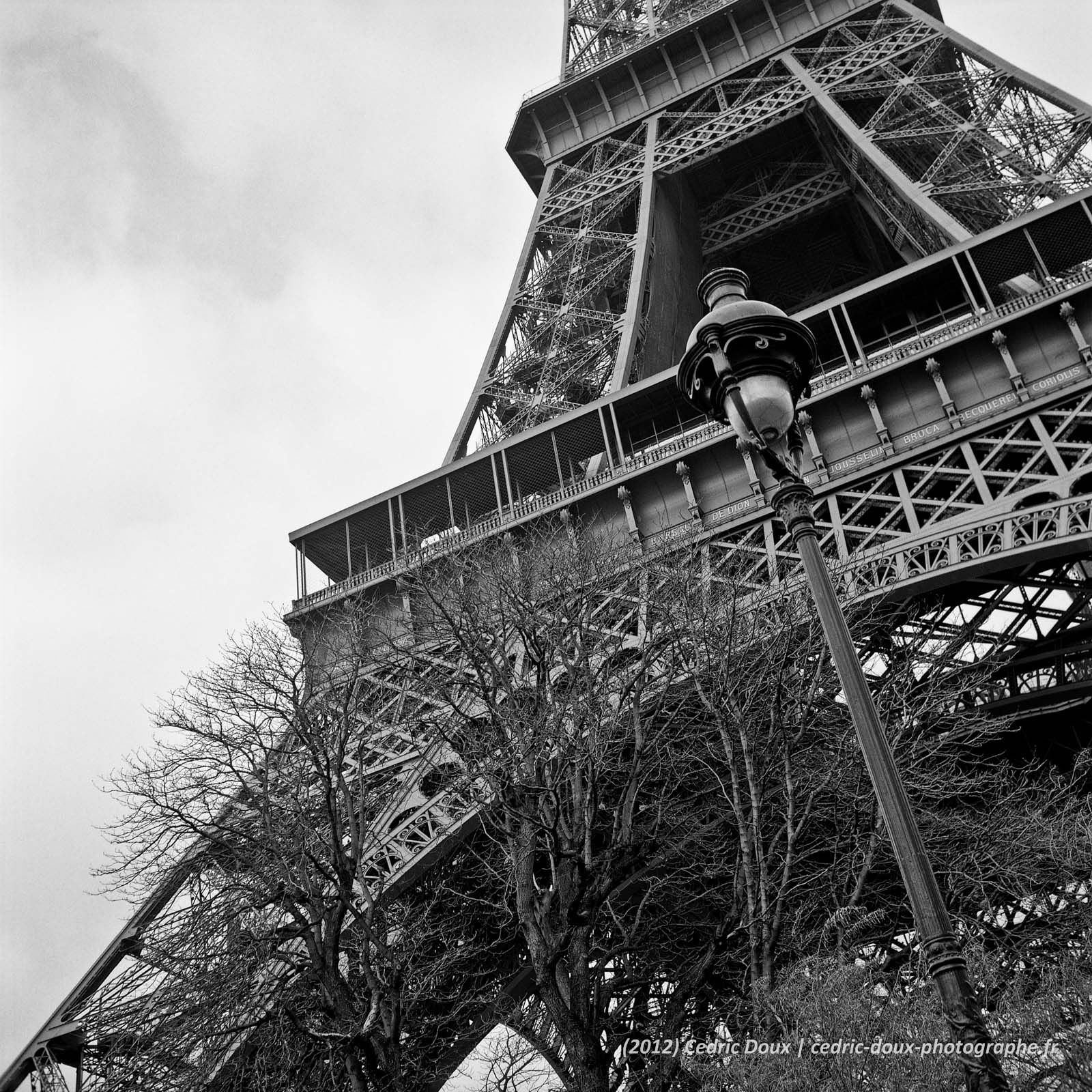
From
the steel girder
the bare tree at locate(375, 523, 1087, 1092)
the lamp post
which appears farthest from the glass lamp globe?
the steel girder

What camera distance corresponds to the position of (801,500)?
7.24m

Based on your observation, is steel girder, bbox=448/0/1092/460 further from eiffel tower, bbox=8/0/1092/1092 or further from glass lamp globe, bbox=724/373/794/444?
glass lamp globe, bbox=724/373/794/444

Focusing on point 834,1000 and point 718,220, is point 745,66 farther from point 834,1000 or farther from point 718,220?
point 834,1000

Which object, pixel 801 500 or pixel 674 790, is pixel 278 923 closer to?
pixel 674 790

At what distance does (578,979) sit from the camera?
12.2 m

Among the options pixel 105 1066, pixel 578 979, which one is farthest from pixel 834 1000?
pixel 105 1066

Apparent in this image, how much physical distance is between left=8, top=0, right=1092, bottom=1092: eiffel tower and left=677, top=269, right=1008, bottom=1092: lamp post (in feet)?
1.64

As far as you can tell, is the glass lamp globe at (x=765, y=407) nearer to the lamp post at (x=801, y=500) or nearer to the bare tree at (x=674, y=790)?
the lamp post at (x=801, y=500)

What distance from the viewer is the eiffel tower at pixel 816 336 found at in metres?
18.1

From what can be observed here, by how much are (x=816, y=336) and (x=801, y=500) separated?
1222 cm

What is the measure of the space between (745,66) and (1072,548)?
2649cm

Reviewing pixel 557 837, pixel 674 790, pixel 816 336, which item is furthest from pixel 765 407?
pixel 816 336

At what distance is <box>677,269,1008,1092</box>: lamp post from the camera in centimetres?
558

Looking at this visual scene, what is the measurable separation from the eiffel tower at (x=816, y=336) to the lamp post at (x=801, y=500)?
500mm
